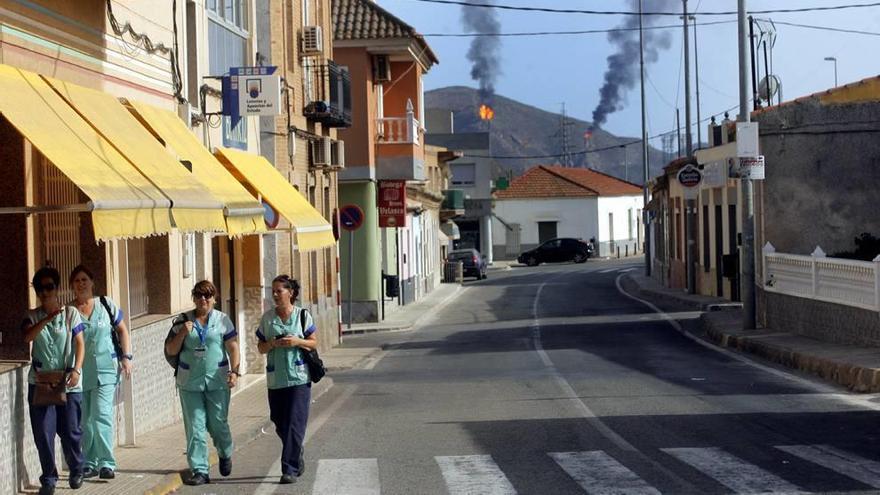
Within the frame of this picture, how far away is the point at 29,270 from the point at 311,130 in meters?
16.9

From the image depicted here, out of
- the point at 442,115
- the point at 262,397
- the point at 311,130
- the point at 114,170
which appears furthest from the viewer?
the point at 442,115

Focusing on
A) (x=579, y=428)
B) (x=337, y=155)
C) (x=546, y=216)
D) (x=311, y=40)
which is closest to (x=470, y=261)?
(x=546, y=216)

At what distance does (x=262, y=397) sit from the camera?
18125mm

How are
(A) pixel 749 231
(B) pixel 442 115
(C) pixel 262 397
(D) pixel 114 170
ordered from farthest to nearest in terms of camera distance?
(B) pixel 442 115 < (A) pixel 749 231 < (C) pixel 262 397 < (D) pixel 114 170

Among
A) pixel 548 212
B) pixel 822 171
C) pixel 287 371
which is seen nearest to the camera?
pixel 287 371

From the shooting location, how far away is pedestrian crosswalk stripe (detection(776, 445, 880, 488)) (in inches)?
411

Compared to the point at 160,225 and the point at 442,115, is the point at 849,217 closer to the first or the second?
the point at 160,225

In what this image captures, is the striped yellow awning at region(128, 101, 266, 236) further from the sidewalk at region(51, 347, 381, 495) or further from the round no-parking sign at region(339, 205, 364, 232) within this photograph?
the round no-parking sign at region(339, 205, 364, 232)

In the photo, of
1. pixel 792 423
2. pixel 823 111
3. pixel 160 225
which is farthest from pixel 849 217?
pixel 160 225

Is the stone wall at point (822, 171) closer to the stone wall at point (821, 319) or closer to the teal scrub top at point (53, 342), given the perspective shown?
the stone wall at point (821, 319)

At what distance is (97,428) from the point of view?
35.9 ft

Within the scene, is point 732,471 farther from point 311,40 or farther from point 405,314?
point 405,314

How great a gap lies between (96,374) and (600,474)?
427 centimetres

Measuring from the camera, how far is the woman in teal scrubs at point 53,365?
1024cm
